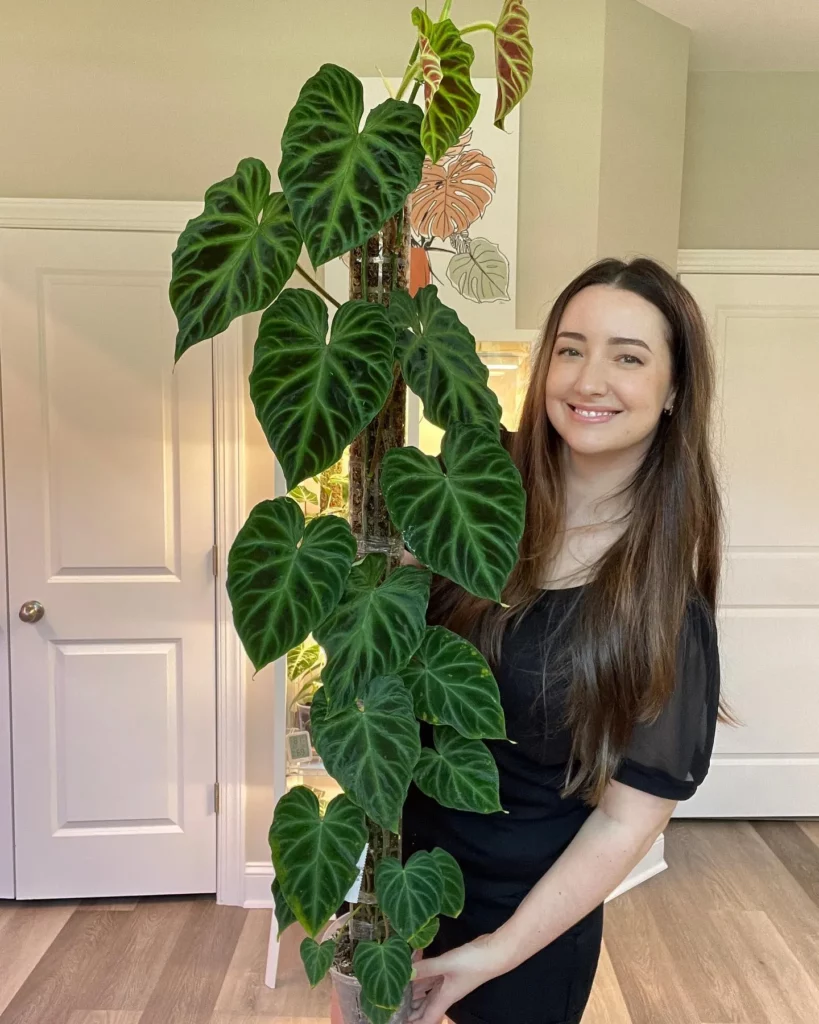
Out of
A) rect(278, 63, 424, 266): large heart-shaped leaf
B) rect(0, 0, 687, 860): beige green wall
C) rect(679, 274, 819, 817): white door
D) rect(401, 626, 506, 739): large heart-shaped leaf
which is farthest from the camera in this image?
rect(679, 274, 819, 817): white door

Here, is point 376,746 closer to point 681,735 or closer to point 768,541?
point 681,735

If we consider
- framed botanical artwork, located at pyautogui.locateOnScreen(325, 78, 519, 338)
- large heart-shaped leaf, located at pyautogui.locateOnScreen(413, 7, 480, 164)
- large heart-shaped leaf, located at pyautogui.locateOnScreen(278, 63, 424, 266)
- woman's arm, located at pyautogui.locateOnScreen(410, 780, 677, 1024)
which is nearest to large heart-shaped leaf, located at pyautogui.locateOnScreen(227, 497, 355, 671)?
large heart-shaped leaf, located at pyautogui.locateOnScreen(278, 63, 424, 266)

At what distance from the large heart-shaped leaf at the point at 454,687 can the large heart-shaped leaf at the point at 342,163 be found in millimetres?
407

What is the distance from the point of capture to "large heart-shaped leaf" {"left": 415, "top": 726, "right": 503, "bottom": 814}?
34.2 inches

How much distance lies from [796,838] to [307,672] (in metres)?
1.99

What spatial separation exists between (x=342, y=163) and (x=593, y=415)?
1.31 ft

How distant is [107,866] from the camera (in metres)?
2.52

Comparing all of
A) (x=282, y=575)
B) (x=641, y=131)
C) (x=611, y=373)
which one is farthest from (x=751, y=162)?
(x=282, y=575)

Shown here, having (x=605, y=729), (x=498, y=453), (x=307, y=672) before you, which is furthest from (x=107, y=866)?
(x=498, y=453)

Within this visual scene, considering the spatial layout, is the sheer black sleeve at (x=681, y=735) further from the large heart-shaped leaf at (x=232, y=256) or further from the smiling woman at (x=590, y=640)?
the large heart-shaped leaf at (x=232, y=256)

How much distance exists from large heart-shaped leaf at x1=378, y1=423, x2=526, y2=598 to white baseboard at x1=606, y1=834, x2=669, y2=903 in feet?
7.14

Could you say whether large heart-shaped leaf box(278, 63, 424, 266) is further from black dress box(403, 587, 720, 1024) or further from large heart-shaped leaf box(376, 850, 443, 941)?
large heart-shaped leaf box(376, 850, 443, 941)

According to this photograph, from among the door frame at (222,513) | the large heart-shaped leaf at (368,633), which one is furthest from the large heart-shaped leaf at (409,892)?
the door frame at (222,513)

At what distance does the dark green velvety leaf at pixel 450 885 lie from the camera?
903 mm
